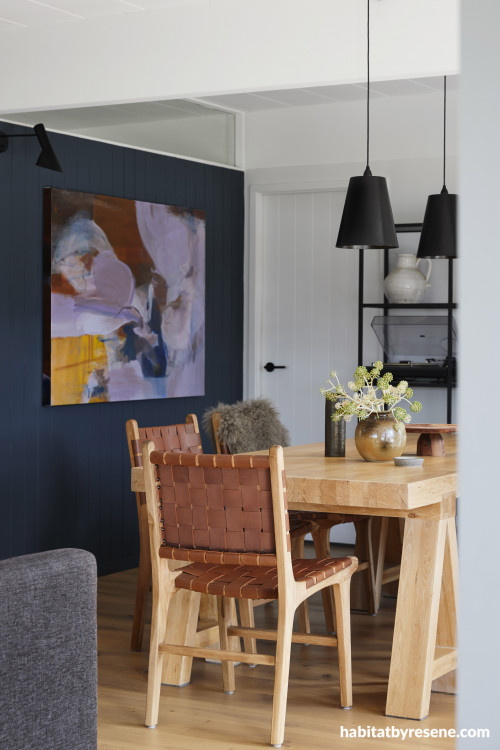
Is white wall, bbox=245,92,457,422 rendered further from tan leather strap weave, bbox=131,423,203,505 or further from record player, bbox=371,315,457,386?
tan leather strap weave, bbox=131,423,203,505

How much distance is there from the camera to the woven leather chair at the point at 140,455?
4.27m

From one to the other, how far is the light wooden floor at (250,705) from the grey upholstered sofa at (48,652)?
1.17 m

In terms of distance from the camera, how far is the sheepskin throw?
468 cm

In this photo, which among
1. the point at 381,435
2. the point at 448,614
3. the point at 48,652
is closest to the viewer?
the point at 48,652

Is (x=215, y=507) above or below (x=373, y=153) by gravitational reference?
below

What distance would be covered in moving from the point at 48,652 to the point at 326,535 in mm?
2775

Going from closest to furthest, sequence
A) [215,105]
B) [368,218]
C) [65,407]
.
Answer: [368,218], [65,407], [215,105]

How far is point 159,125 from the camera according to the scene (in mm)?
6391

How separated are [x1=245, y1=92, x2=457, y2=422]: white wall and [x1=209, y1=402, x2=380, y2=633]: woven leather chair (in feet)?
5.99

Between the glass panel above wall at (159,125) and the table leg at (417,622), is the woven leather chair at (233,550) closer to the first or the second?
the table leg at (417,622)

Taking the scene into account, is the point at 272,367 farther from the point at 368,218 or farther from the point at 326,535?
the point at 368,218

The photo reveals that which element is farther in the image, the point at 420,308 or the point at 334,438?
the point at 420,308

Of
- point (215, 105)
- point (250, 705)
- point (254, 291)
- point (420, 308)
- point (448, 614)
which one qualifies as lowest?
point (250, 705)

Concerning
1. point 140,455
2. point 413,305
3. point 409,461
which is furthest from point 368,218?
point 413,305
